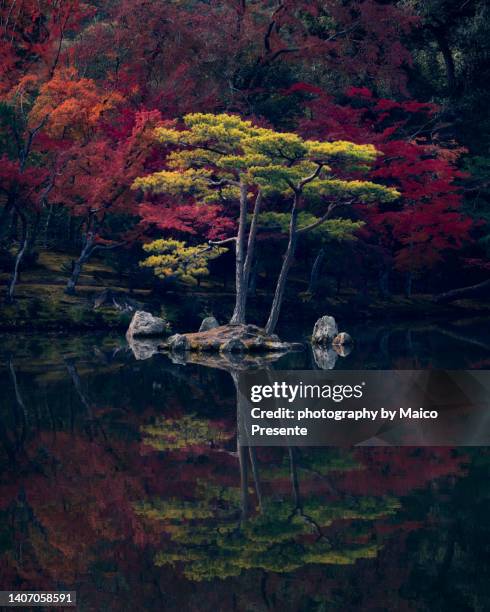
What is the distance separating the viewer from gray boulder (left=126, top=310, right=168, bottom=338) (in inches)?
1013

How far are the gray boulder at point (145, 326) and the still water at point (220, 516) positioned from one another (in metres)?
12.4

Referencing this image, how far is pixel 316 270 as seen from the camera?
32500 millimetres

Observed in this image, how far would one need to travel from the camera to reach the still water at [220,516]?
5.76m

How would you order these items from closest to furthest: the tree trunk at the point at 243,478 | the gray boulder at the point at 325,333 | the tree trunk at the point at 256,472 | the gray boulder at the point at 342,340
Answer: the tree trunk at the point at 243,478
the tree trunk at the point at 256,472
the gray boulder at the point at 342,340
the gray boulder at the point at 325,333

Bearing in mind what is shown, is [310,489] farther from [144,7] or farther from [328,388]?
[144,7]

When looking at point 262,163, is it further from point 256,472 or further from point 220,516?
point 220,516

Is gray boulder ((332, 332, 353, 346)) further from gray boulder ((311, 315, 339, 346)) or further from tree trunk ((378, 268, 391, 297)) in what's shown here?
tree trunk ((378, 268, 391, 297))

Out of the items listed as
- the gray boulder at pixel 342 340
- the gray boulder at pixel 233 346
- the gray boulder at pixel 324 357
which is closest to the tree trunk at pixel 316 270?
the gray boulder at pixel 342 340

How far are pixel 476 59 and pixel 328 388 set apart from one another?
2426cm

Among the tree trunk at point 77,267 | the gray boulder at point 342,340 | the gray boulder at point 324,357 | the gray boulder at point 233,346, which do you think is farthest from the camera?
the tree trunk at point 77,267

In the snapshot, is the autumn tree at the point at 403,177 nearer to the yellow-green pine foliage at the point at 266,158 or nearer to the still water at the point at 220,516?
the yellow-green pine foliage at the point at 266,158

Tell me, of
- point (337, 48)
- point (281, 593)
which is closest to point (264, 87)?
point (337, 48)

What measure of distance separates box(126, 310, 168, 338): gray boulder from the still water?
12.4 m

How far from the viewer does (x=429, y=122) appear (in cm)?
3412
